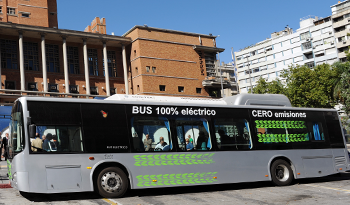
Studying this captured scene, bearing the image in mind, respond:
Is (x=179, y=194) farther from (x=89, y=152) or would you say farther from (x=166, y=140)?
(x=89, y=152)

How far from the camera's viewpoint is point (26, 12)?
146 ft

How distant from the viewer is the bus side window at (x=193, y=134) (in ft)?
36.4

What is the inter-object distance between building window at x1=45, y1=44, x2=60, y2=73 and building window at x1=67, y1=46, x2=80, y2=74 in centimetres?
140

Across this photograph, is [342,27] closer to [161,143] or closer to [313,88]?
[313,88]

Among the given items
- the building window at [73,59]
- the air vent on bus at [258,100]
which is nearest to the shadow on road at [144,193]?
the air vent on bus at [258,100]

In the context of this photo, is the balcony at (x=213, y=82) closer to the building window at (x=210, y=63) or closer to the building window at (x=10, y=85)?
the building window at (x=210, y=63)

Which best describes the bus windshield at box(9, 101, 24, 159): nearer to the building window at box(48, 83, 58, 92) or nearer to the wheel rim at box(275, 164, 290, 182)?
the wheel rim at box(275, 164, 290, 182)

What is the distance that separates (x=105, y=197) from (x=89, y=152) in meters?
1.28

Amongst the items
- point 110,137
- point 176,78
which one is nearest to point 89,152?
point 110,137

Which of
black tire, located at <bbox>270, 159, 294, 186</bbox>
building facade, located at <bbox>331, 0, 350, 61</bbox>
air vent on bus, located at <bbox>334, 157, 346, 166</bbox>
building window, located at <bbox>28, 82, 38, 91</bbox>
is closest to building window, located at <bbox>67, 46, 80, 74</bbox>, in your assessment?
building window, located at <bbox>28, 82, 38, 91</bbox>

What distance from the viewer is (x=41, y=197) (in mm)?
9836

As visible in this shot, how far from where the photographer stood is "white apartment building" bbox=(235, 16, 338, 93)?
7232 cm

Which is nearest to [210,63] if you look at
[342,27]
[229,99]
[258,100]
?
[342,27]

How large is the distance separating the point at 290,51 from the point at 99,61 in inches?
1979
